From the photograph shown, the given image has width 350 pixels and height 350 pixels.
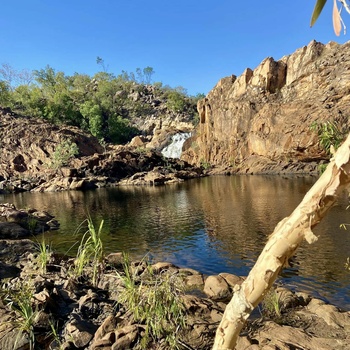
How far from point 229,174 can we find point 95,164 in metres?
27.7

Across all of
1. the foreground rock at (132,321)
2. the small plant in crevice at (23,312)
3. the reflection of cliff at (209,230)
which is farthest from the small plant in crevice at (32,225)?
the small plant in crevice at (23,312)

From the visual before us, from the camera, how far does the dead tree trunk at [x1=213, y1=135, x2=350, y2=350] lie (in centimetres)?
207

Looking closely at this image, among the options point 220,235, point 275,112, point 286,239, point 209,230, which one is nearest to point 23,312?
point 286,239

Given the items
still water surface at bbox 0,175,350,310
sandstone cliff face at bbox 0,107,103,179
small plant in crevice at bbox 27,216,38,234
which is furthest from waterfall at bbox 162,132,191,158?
small plant in crevice at bbox 27,216,38,234

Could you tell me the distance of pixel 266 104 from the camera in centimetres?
6756

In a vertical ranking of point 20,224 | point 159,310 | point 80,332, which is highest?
point 159,310

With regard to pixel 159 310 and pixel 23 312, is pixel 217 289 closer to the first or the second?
pixel 159 310

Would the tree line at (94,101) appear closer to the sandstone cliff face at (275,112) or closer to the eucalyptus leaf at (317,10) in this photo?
the sandstone cliff face at (275,112)

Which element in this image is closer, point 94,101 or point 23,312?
point 23,312

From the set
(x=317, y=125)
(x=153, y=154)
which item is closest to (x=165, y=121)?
(x=153, y=154)

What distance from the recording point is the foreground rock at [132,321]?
6219 millimetres

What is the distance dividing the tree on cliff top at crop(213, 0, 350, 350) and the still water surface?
861 cm

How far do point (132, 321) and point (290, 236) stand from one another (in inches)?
217

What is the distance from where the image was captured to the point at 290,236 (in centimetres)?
220
